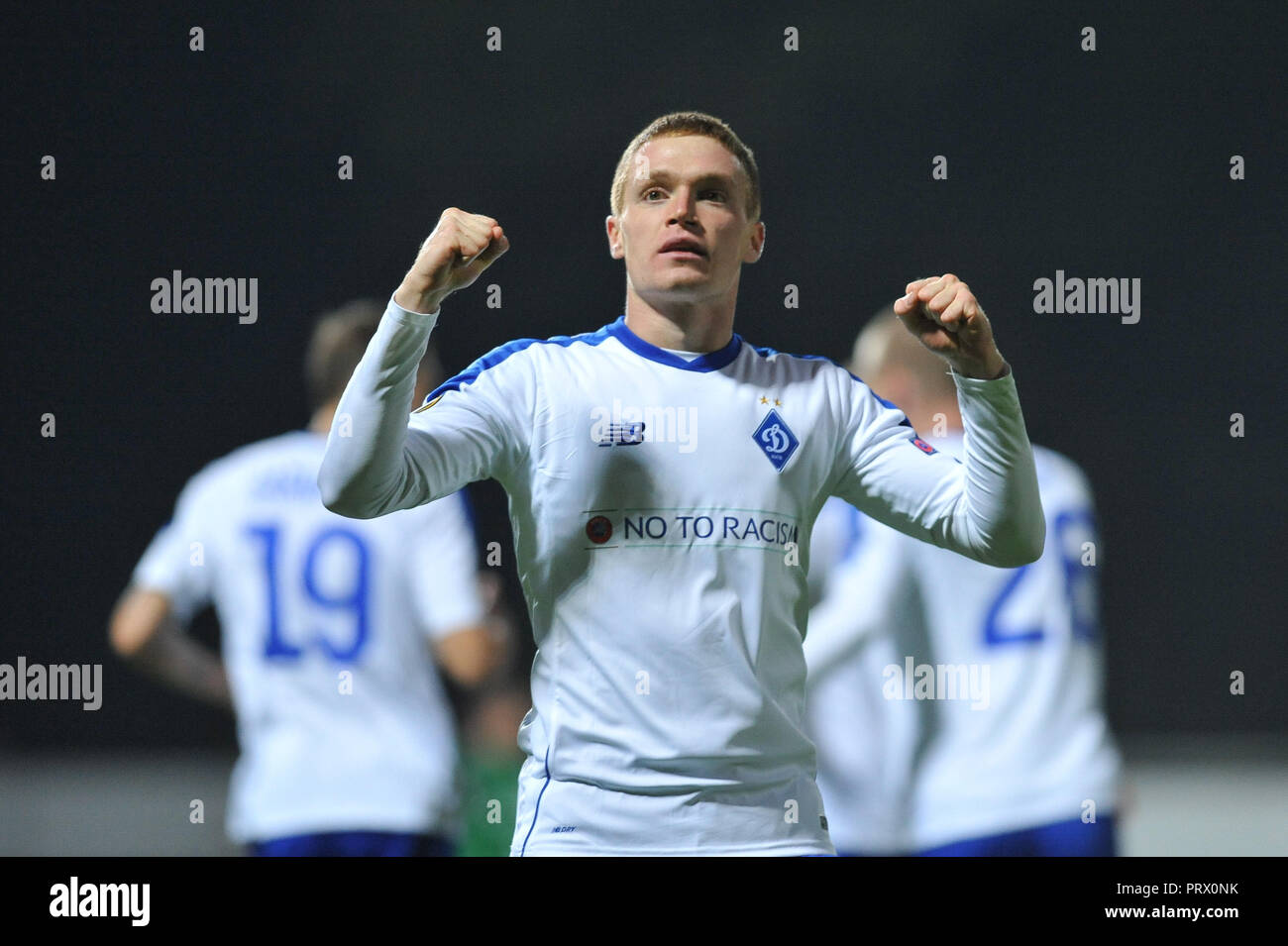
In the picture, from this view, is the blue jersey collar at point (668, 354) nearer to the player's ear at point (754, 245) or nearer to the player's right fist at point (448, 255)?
the player's ear at point (754, 245)

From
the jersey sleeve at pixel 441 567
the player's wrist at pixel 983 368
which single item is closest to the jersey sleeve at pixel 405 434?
the player's wrist at pixel 983 368

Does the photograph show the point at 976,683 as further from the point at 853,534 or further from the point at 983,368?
the point at 983,368

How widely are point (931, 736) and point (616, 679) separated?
225cm

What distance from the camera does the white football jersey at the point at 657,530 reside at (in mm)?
2428

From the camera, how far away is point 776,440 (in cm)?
259

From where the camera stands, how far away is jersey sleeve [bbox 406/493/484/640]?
4.28 meters

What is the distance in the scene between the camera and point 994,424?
250 centimetres

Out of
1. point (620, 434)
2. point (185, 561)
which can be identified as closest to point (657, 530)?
point (620, 434)

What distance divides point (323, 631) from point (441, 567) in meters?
0.40

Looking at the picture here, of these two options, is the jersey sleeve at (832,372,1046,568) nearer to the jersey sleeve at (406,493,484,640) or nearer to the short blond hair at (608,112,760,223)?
the short blond hair at (608,112,760,223)

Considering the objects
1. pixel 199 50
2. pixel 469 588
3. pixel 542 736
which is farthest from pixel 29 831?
pixel 542 736

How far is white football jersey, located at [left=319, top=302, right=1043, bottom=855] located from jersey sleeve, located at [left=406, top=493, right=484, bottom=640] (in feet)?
5.46

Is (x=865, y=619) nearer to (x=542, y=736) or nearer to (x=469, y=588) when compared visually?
(x=469, y=588)

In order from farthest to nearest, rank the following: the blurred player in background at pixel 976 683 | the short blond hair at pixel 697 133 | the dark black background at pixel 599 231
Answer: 1. the dark black background at pixel 599 231
2. the blurred player in background at pixel 976 683
3. the short blond hair at pixel 697 133
